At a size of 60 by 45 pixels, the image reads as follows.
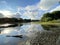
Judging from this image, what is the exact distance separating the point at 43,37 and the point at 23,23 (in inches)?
39.4

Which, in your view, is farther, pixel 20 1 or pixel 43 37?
pixel 20 1

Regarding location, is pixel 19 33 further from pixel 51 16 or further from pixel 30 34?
pixel 51 16

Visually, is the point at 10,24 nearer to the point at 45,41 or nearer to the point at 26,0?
the point at 26,0

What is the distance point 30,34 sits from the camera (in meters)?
4.16

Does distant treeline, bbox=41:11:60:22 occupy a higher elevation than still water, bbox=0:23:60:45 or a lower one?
higher

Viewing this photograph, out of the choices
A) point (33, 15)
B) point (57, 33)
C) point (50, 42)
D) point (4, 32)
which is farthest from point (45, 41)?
point (4, 32)

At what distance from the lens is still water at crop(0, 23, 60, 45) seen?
3.60 m

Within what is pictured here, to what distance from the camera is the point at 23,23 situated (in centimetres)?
463

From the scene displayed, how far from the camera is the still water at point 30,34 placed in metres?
3.60

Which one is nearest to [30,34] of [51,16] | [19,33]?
[19,33]

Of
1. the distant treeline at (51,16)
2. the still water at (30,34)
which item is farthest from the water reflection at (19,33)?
the distant treeline at (51,16)

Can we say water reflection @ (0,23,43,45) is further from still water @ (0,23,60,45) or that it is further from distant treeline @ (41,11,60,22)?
distant treeline @ (41,11,60,22)

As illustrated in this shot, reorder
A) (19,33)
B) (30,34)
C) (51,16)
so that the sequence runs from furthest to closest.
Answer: (51,16) < (19,33) < (30,34)

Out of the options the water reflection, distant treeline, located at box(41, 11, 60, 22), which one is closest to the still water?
the water reflection
